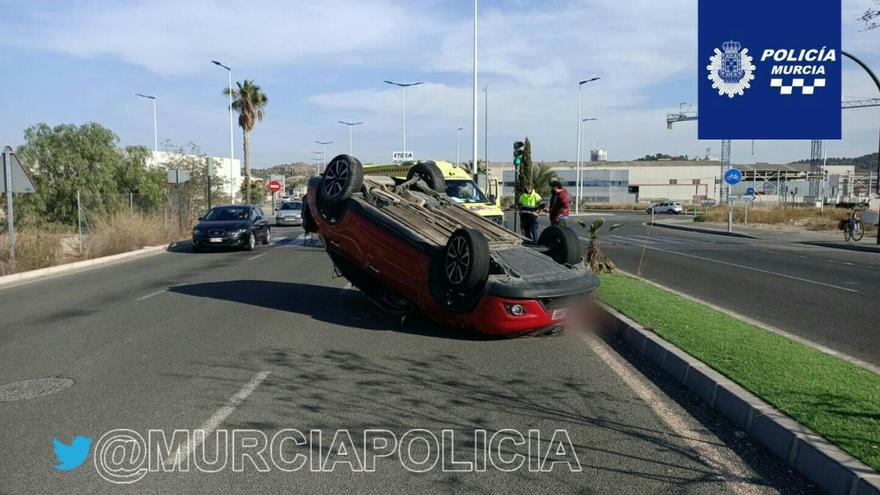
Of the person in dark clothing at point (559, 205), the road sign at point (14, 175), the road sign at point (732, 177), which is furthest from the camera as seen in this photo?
the road sign at point (732, 177)

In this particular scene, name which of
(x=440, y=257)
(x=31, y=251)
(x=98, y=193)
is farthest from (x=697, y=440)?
(x=98, y=193)

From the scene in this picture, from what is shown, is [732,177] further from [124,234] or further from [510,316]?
[510,316]

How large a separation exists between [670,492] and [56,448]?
4.03m

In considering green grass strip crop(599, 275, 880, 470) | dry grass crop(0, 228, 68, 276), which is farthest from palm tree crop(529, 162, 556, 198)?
green grass strip crop(599, 275, 880, 470)

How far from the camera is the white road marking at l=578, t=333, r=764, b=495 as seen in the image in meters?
3.98

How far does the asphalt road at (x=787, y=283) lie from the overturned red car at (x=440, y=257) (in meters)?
3.18

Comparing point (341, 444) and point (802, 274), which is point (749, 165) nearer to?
point (802, 274)

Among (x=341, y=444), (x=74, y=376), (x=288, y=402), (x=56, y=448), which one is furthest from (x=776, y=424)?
(x=74, y=376)

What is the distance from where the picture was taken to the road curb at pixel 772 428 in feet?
12.1

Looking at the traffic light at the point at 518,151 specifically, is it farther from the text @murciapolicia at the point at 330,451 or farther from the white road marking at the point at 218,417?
the text @murciapolicia at the point at 330,451

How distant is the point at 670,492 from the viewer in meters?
3.85

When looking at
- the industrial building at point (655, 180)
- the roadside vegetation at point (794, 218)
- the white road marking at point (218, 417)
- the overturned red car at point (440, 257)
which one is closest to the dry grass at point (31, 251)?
the overturned red car at point (440, 257)

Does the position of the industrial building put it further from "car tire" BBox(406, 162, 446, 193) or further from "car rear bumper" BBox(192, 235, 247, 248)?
"car tire" BBox(406, 162, 446, 193)

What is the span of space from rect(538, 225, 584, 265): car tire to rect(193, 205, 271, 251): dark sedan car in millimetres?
13772
